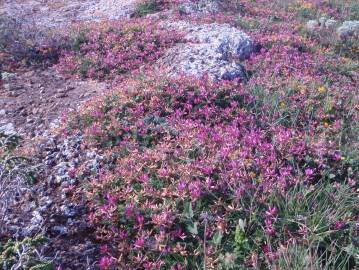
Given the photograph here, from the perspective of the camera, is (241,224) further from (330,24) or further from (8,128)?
(330,24)

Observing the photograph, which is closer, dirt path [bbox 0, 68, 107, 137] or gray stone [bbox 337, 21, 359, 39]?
dirt path [bbox 0, 68, 107, 137]

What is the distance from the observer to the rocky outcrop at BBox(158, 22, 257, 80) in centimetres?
791

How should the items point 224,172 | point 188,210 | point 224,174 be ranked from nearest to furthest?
point 188,210, point 224,174, point 224,172

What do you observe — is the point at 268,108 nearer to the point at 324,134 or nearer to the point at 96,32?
the point at 324,134

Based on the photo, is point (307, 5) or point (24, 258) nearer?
point (24, 258)

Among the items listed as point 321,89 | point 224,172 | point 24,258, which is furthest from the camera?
point 321,89

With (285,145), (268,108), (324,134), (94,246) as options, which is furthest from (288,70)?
(94,246)

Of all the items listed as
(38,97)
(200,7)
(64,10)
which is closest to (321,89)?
(38,97)

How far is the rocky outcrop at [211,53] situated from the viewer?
791 cm

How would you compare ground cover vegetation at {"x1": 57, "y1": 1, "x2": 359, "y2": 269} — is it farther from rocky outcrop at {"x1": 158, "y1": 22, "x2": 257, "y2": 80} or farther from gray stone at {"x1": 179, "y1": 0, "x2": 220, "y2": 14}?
gray stone at {"x1": 179, "y1": 0, "x2": 220, "y2": 14}

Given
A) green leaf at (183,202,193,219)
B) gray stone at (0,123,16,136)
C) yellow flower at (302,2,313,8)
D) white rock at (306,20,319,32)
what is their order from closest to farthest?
green leaf at (183,202,193,219), gray stone at (0,123,16,136), white rock at (306,20,319,32), yellow flower at (302,2,313,8)

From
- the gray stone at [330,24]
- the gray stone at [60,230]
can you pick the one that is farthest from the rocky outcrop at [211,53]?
the gray stone at [330,24]

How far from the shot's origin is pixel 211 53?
867 centimetres

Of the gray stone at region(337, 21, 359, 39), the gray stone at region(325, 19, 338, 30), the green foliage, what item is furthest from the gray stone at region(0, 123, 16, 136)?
the gray stone at region(325, 19, 338, 30)
